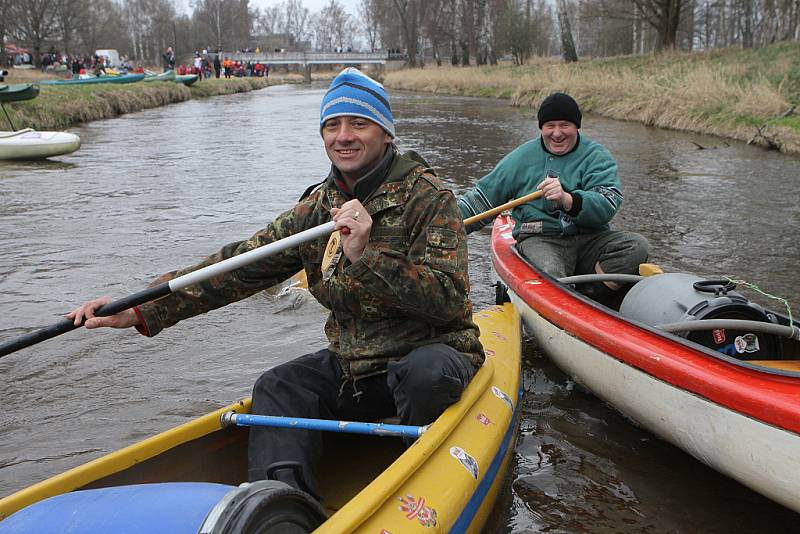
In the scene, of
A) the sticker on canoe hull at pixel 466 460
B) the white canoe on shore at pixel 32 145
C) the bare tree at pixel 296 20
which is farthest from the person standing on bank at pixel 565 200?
the bare tree at pixel 296 20

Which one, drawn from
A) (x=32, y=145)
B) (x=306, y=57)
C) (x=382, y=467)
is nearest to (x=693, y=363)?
(x=382, y=467)

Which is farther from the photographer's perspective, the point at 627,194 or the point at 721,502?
the point at 627,194

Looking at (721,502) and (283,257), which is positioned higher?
(283,257)

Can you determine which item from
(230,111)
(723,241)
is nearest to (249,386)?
(723,241)

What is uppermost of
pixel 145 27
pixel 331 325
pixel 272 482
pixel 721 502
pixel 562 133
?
pixel 145 27

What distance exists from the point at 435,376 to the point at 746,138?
1294 cm

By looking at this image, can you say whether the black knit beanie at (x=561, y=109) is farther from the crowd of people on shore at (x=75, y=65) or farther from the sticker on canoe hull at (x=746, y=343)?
the crowd of people on shore at (x=75, y=65)

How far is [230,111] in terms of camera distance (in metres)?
25.4

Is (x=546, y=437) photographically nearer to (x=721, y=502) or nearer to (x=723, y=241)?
(x=721, y=502)

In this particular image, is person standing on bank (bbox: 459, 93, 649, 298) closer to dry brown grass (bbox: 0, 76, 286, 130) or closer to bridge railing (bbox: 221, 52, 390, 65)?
dry brown grass (bbox: 0, 76, 286, 130)

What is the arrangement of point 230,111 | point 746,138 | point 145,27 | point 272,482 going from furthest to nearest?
point 145,27
point 230,111
point 746,138
point 272,482

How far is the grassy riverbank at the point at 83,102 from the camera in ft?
52.8

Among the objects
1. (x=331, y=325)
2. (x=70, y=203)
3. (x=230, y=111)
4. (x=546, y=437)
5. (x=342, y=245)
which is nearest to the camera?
(x=342, y=245)

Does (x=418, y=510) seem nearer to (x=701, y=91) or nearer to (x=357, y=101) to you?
(x=357, y=101)
